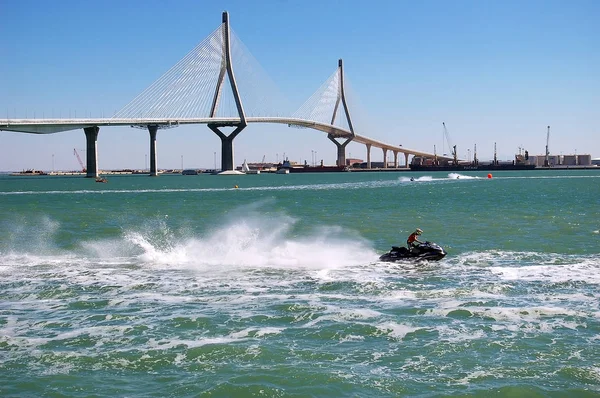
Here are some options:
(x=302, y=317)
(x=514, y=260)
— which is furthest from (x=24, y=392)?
(x=514, y=260)

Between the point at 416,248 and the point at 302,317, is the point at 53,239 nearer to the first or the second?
the point at 416,248

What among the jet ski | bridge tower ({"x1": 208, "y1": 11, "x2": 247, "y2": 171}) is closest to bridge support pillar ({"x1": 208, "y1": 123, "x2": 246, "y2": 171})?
bridge tower ({"x1": 208, "y1": 11, "x2": 247, "y2": 171})

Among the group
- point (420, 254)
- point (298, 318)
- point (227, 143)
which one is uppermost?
point (227, 143)

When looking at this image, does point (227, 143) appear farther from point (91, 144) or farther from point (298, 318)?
point (298, 318)

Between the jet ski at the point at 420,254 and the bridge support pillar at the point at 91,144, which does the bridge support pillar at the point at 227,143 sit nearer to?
the bridge support pillar at the point at 91,144

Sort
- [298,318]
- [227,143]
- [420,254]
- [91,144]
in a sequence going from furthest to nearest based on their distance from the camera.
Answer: [227,143], [91,144], [420,254], [298,318]

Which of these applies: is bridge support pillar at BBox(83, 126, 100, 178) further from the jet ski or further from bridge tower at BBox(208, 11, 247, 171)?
the jet ski

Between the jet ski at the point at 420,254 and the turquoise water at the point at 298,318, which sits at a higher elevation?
the jet ski at the point at 420,254

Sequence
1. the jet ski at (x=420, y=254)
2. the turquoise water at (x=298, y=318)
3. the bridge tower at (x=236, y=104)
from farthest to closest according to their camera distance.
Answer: the bridge tower at (x=236, y=104), the jet ski at (x=420, y=254), the turquoise water at (x=298, y=318)

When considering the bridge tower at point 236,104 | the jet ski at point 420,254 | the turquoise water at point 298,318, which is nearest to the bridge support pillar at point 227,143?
the bridge tower at point 236,104

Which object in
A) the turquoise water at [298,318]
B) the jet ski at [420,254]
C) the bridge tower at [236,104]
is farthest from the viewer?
the bridge tower at [236,104]

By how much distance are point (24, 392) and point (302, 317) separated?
21.0 feet

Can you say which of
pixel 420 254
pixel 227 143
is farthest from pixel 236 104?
pixel 420 254

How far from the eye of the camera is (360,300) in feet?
57.0
